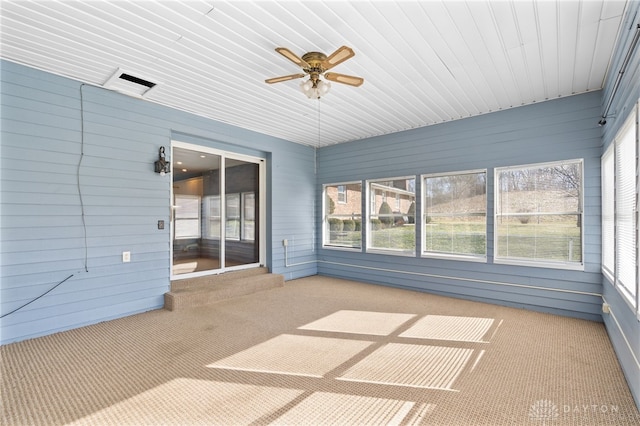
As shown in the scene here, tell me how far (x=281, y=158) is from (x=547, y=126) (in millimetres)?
4330

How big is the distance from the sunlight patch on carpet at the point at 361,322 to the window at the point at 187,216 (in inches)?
98.4

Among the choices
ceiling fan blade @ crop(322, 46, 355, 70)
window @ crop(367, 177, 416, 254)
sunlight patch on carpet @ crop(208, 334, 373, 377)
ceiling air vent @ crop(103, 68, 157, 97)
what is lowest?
sunlight patch on carpet @ crop(208, 334, 373, 377)

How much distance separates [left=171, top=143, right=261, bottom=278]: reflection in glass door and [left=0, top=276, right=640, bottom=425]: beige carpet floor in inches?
47.3

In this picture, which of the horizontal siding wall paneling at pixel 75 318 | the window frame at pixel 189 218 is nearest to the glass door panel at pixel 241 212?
the window frame at pixel 189 218

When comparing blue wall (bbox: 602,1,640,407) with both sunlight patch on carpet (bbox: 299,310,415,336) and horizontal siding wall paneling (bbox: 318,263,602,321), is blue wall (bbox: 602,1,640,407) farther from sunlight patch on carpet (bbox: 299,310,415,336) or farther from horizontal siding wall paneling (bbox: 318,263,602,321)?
sunlight patch on carpet (bbox: 299,310,415,336)

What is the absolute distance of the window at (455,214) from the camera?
4688mm

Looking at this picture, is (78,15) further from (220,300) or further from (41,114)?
(220,300)

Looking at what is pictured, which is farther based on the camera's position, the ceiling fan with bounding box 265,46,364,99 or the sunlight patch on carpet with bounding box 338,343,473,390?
the ceiling fan with bounding box 265,46,364,99

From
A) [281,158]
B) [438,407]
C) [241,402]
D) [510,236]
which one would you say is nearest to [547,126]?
[510,236]

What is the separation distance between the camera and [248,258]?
5734 millimetres

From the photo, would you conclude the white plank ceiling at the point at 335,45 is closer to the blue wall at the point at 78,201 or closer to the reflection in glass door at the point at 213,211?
the blue wall at the point at 78,201

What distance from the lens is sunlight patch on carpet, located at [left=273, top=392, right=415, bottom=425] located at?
6.14 feet

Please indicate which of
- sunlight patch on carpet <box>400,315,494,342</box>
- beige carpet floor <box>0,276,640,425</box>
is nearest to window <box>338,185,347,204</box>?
beige carpet floor <box>0,276,640,425</box>

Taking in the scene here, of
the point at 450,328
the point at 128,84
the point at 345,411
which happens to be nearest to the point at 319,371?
the point at 345,411
